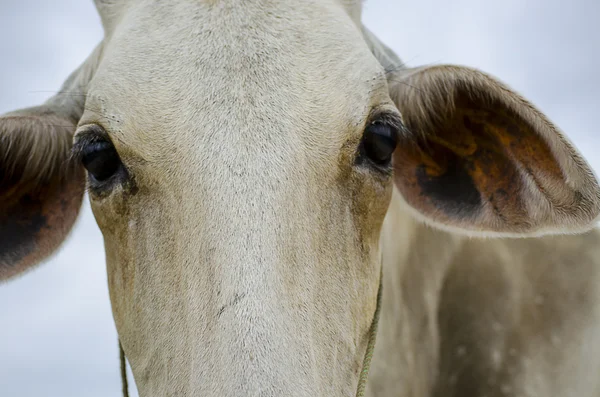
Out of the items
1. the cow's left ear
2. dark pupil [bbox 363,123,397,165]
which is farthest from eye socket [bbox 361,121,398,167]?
the cow's left ear

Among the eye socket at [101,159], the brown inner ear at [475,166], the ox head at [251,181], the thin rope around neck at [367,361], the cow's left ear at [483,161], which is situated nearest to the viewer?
the ox head at [251,181]

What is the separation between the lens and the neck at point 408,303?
127 inches

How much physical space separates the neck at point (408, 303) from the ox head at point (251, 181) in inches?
30.9

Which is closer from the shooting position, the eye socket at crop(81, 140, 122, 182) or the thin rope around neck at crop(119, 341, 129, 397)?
the eye socket at crop(81, 140, 122, 182)

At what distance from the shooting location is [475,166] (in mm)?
3043

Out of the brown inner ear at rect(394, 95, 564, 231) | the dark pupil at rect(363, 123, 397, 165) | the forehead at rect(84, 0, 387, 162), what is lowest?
the brown inner ear at rect(394, 95, 564, 231)

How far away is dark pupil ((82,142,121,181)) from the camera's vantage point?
2.21 meters

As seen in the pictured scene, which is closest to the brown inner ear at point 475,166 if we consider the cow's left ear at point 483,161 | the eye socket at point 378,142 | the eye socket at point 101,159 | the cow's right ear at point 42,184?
the cow's left ear at point 483,161

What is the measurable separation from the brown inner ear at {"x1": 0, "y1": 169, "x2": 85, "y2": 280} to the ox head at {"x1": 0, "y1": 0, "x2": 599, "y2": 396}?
0.40 meters

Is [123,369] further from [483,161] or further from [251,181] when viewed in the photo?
[483,161]

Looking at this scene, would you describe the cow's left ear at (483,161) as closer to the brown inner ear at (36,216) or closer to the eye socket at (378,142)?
the eye socket at (378,142)

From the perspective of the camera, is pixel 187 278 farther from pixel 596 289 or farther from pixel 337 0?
pixel 596 289

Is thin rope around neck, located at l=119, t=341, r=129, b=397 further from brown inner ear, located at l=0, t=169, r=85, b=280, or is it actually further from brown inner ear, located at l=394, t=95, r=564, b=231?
brown inner ear, located at l=394, t=95, r=564, b=231

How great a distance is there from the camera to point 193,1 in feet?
7.46
